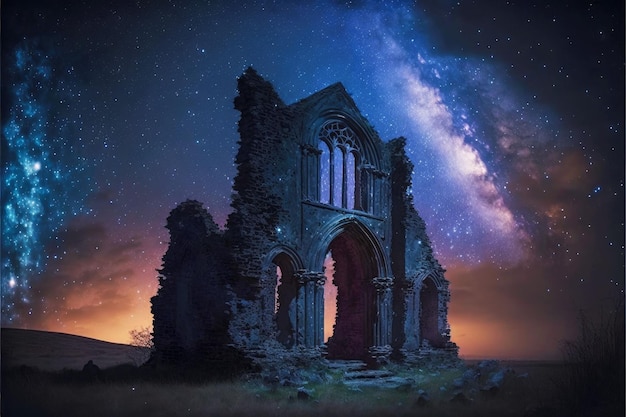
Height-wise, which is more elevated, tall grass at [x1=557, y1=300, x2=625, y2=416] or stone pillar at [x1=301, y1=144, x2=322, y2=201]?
stone pillar at [x1=301, y1=144, x2=322, y2=201]

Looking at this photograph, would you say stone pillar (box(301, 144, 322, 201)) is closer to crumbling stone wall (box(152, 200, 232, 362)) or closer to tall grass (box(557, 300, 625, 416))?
crumbling stone wall (box(152, 200, 232, 362))

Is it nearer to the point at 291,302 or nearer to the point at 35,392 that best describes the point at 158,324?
the point at 291,302

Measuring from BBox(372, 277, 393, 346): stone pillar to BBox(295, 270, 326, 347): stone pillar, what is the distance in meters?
2.26

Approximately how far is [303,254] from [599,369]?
781 centimetres

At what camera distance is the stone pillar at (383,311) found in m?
16.8

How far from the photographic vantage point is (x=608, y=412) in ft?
28.7

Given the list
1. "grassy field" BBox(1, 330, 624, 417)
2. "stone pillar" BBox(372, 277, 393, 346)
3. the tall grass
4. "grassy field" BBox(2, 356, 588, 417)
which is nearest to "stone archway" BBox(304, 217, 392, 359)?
"stone pillar" BBox(372, 277, 393, 346)

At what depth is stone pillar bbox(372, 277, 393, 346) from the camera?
55.2 feet

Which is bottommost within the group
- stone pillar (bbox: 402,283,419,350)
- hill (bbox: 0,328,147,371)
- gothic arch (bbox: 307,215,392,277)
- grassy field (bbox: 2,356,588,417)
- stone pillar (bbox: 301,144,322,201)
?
grassy field (bbox: 2,356,588,417)

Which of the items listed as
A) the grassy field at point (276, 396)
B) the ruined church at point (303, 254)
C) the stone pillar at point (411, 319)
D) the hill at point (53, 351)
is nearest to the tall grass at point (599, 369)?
the grassy field at point (276, 396)

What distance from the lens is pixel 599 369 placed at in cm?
892

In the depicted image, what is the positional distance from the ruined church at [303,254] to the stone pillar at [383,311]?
3 cm

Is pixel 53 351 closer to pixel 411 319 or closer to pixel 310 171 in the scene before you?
pixel 310 171

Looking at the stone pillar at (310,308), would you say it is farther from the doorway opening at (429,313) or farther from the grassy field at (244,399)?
the doorway opening at (429,313)
